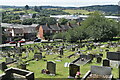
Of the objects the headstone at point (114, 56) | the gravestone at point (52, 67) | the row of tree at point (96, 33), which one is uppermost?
the row of tree at point (96, 33)

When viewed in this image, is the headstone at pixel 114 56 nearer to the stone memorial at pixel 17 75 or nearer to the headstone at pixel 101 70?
the headstone at pixel 101 70

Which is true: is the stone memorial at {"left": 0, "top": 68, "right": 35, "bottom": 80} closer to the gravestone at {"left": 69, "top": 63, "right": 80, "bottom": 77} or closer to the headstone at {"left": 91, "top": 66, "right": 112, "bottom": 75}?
the gravestone at {"left": 69, "top": 63, "right": 80, "bottom": 77}

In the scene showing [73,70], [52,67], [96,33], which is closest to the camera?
[73,70]

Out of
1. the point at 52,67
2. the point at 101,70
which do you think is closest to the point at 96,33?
the point at 52,67

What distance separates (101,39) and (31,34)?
87.3 feet

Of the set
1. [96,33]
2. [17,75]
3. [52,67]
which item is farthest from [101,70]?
[96,33]

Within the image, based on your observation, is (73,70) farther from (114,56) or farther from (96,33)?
(96,33)

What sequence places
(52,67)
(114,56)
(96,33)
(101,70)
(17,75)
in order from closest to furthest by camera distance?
1. (17,75)
2. (101,70)
3. (52,67)
4. (114,56)
5. (96,33)

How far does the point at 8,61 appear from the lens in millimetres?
19828

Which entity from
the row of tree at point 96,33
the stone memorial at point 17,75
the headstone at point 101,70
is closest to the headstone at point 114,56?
the headstone at point 101,70

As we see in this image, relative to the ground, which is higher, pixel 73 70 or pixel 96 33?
pixel 96 33

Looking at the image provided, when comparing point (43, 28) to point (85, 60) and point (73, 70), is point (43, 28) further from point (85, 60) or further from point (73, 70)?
point (73, 70)

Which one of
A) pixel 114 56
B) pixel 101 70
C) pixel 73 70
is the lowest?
pixel 73 70

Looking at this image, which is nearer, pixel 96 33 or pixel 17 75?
pixel 17 75
